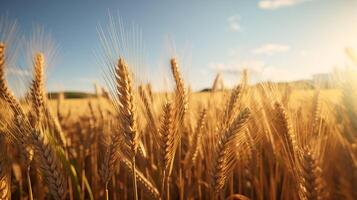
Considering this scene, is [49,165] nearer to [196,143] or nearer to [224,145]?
[224,145]

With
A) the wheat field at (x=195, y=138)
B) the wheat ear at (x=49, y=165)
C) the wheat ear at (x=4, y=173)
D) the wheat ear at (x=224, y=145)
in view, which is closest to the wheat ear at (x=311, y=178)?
the wheat field at (x=195, y=138)

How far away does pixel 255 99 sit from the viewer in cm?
278

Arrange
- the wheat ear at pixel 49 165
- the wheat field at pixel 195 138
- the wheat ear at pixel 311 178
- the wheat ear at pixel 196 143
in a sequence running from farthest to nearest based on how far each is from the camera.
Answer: the wheat ear at pixel 196 143 < the wheat ear at pixel 49 165 < the wheat field at pixel 195 138 < the wheat ear at pixel 311 178

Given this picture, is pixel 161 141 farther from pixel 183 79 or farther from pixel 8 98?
pixel 8 98

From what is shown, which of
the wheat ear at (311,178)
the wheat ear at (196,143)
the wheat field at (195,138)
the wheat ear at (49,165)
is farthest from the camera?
the wheat ear at (196,143)

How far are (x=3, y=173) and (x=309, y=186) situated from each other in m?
1.51

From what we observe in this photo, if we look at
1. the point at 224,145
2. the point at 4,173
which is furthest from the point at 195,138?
the point at 4,173

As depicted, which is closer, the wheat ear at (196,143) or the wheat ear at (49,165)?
the wheat ear at (49,165)

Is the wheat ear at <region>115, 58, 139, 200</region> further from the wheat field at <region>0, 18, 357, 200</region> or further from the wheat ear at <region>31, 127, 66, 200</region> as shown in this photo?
the wheat ear at <region>31, 127, 66, 200</region>

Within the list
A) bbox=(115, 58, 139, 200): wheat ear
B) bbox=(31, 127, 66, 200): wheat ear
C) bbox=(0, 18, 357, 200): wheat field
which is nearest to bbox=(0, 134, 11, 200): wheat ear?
bbox=(0, 18, 357, 200): wheat field

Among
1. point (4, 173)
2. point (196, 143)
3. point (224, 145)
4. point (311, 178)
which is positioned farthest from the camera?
point (196, 143)

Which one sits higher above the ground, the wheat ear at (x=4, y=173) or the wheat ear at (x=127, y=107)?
the wheat ear at (x=127, y=107)

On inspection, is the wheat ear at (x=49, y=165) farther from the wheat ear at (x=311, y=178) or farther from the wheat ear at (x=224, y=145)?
the wheat ear at (x=311, y=178)

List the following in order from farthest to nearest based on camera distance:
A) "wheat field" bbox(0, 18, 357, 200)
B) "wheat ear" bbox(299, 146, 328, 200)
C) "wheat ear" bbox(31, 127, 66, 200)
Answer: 1. "wheat ear" bbox(31, 127, 66, 200)
2. "wheat field" bbox(0, 18, 357, 200)
3. "wheat ear" bbox(299, 146, 328, 200)
